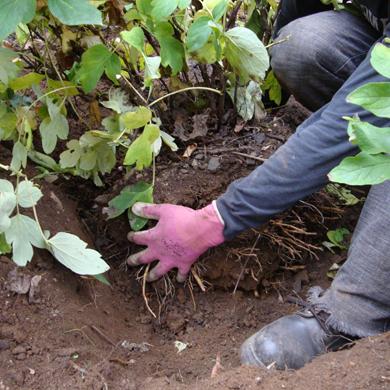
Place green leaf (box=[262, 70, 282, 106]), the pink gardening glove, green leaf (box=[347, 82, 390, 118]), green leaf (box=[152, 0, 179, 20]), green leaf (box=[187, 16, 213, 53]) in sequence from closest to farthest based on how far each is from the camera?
green leaf (box=[347, 82, 390, 118]), green leaf (box=[152, 0, 179, 20]), green leaf (box=[187, 16, 213, 53]), the pink gardening glove, green leaf (box=[262, 70, 282, 106])

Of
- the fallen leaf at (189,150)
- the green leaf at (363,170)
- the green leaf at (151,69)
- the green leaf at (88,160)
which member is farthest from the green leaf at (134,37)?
the green leaf at (363,170)

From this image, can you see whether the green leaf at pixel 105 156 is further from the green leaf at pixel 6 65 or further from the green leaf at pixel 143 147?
the green leaf at pixel 6 65

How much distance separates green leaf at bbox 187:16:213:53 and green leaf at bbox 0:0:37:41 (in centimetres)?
45

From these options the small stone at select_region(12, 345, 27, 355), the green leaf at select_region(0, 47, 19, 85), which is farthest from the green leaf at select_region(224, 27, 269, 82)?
the small stone at select_region(12, 345, 27, 355)

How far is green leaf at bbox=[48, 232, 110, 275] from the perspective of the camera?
48.1 inches

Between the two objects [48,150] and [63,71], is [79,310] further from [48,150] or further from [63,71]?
[63,71]

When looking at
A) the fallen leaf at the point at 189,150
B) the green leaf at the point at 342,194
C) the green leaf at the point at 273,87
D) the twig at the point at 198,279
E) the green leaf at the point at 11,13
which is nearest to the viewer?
the green leaf at the point at 11,13

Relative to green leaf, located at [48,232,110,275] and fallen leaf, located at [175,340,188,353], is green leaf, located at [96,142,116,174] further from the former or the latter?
fallen leaf, located at [175,340,188,353]

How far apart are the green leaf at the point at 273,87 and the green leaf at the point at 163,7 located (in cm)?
76

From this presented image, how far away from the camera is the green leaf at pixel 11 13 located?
1026 mm

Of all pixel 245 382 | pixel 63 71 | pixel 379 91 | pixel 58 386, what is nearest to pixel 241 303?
pixel 245 382

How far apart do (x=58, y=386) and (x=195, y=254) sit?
1.77ft

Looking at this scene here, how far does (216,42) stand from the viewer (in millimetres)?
1462

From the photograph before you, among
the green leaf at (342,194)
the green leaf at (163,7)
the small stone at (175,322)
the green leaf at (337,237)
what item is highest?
the green leaf at (163,7)
